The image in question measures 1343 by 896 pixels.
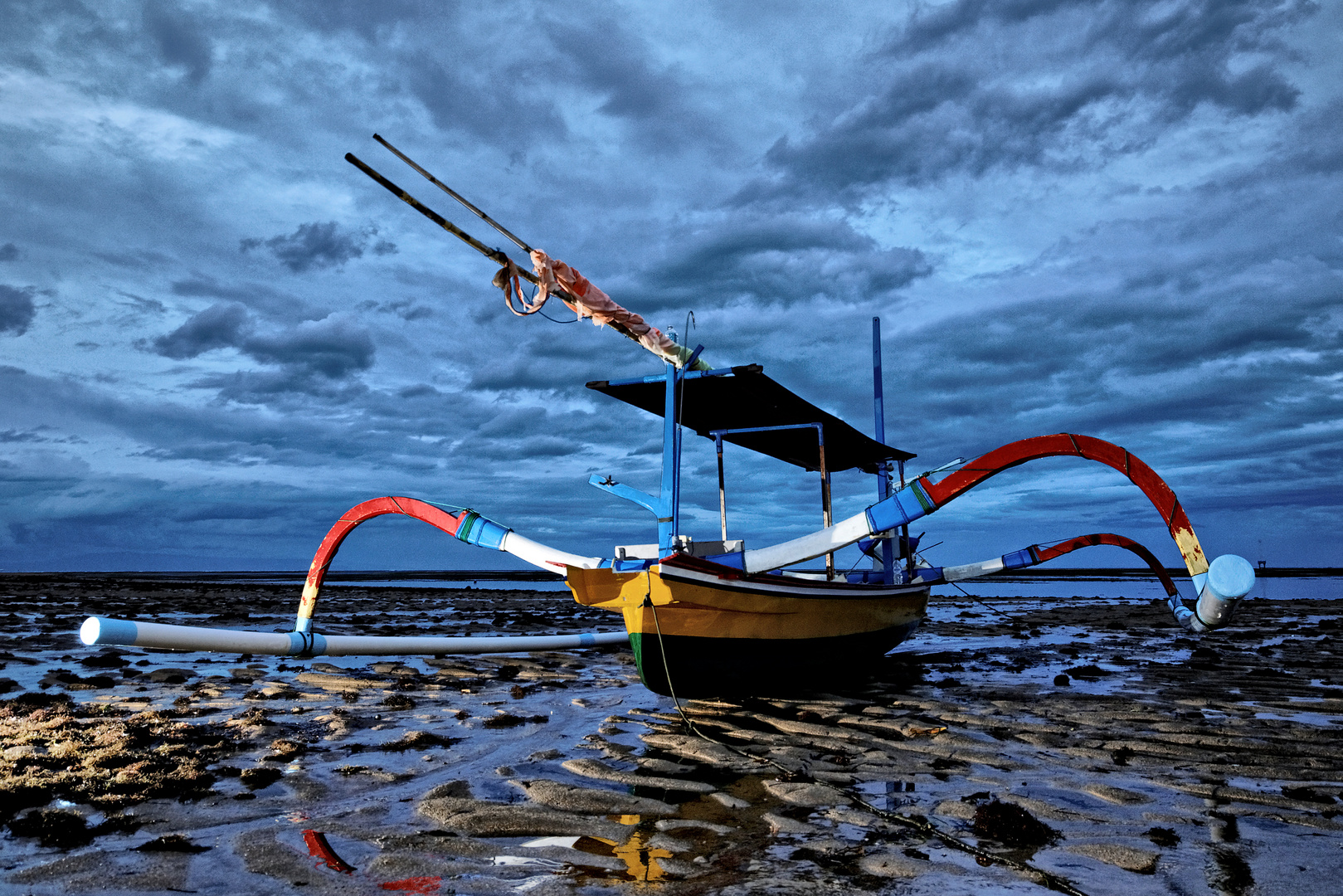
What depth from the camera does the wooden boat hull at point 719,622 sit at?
8.56 m

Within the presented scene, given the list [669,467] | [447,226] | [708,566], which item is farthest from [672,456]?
[447,226]

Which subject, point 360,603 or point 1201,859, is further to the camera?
point 360,603

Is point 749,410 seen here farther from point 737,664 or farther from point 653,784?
point 653,784

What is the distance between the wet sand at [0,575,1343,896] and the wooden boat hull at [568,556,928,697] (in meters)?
0.48

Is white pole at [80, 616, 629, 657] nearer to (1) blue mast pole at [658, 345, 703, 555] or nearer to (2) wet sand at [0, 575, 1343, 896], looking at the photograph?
(2) wet sand at [0, 575, 1343, 896]

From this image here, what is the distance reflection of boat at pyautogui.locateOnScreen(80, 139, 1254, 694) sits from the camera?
27.5 feet

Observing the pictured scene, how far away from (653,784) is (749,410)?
24.5ft

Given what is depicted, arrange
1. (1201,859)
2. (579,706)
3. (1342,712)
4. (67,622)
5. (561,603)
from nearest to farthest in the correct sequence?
(1201,859)
(1342,712)
(579,706)
(67,622)
(561,603)

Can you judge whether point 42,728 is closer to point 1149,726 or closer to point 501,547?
point 501,547

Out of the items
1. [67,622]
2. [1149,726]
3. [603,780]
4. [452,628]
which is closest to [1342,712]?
[1149,726]

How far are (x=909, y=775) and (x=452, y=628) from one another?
1959 centimetres

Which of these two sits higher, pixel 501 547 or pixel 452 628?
pixel 501 547

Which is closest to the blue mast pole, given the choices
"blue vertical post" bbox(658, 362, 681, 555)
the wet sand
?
"blue vertical post" bbox(658, 362, 681, 555)

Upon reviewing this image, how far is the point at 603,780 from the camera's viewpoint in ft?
20.4
